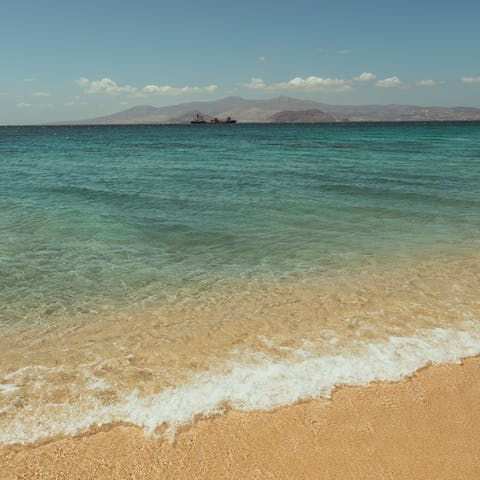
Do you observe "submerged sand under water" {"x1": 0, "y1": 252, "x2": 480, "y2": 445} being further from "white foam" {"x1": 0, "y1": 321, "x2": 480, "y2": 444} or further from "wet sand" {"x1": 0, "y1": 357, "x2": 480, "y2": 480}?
"wet sand" {"x1": 0, "y1": 357, "x2": 480, "y2": 480}

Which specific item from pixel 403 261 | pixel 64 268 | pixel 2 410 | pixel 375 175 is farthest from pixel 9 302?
pixel 375 175

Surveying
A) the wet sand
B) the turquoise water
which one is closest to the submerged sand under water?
the wet sand

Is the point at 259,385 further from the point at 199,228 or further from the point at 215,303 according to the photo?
the point at 199,228

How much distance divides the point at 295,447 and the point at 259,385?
3.77 feet

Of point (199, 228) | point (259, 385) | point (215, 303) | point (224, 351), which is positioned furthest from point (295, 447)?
point (199, 228)

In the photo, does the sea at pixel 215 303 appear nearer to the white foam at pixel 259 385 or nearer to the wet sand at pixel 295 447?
the white foam at pixel 259 385

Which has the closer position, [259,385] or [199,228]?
[259,385]

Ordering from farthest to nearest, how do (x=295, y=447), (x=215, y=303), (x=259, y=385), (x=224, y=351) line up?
1. (x=215, y=303)
2. (x=224, y=351)
3. (x=259, y=385)
4. (x=295, y=447)

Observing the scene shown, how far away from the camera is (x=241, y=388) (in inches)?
225

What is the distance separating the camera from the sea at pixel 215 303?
18.4 ft

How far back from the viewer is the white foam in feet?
16.7

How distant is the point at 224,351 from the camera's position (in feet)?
21.8

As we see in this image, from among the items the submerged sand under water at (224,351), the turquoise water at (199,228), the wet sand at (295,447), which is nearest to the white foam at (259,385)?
the submerged sand under water at (224,351)

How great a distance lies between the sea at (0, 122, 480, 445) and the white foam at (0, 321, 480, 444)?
0.02 meters
